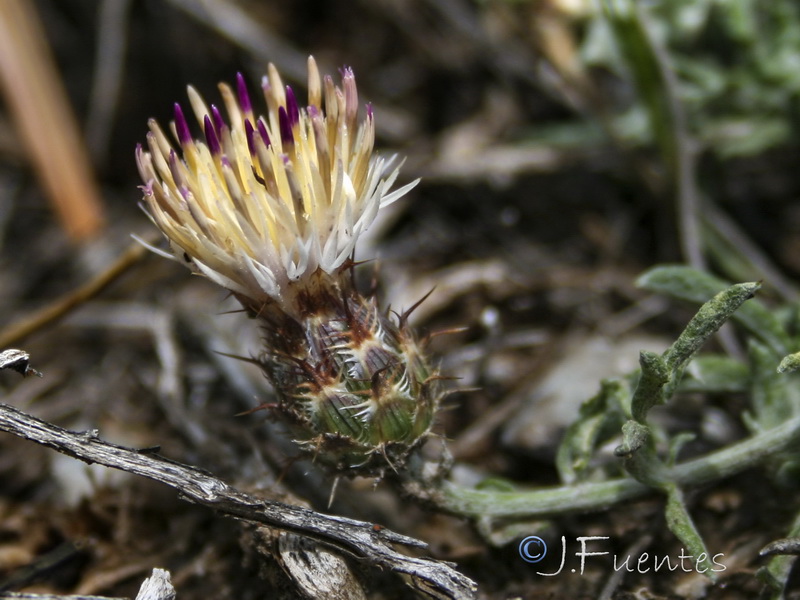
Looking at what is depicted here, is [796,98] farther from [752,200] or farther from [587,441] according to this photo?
[587,441]

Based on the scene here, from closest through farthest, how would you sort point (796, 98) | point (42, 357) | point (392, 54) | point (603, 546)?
1. point (603, 546)
2. point (796, 98)
3. point (42, 357)
4. point (392, 54)

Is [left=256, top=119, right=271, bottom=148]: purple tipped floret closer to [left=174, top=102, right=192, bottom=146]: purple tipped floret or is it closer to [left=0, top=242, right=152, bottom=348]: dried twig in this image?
[left=174, top=102, right=192, bottom=146]: purple tipped floret

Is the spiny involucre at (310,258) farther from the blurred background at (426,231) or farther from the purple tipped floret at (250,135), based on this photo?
the blurred background at (426,231)

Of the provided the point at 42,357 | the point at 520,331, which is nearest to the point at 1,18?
the point at 42,357

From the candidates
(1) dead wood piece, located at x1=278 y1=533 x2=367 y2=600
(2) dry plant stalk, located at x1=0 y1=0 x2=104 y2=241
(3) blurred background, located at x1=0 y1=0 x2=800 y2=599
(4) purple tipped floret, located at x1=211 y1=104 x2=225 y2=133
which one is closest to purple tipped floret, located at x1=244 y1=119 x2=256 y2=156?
(4) purple tipped floret, located at x1=211 y1=104 x2=225 y2=133

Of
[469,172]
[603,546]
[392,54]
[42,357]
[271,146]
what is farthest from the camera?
[392,54]

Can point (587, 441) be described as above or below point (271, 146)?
below

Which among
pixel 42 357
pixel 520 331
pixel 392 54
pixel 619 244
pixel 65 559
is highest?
pixel 392 54

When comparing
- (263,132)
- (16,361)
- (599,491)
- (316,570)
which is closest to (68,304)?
(16,361)
